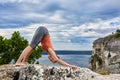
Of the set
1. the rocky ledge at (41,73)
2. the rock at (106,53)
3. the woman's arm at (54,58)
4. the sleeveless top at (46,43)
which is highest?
the sleeveless top at (46,43)

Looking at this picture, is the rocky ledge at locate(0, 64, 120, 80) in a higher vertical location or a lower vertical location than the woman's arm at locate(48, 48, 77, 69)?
lower

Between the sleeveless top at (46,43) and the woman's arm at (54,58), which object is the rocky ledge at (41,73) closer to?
the woman's arm at (54,58)

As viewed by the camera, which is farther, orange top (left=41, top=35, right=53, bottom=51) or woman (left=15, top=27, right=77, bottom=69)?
orange top (left=41, top=35, right=53, bottom=51)

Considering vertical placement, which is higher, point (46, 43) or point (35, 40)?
point (35, 40)

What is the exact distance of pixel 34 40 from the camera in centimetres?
1418

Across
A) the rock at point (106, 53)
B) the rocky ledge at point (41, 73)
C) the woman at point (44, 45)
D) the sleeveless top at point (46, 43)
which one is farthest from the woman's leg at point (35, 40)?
the rock at point (106, 53)

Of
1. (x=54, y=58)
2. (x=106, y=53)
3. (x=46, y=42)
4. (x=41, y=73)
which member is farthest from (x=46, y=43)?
(x=106, y=53)

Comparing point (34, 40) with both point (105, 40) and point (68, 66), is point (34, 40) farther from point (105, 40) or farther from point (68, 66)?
point (105, 40)

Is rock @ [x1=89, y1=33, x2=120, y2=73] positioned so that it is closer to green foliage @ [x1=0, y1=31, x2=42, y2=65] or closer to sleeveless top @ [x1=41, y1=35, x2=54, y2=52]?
green foliage @ [x1=0, y1=31, x2=42, y2=65]

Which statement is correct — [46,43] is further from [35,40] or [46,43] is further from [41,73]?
[41,73]

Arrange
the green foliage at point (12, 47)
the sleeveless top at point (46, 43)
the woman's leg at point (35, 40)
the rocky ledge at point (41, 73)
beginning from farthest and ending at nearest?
the green foliage at point (12, 47)
the sleeveless top at point (46, 43)
the woman's leg at point (35, 40)
the rocky ledge at point (41, 73)

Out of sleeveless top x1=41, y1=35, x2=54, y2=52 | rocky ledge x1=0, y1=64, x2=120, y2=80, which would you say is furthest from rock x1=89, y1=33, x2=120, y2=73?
rocky ledge x1=0, y1=64, x2=120, y2=80

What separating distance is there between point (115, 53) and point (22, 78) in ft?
329

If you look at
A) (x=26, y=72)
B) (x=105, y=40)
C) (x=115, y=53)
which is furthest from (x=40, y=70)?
(x=105, y=40)
